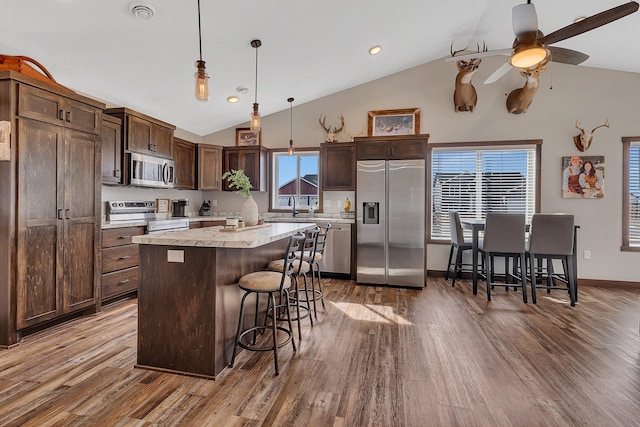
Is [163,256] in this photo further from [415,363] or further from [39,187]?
[415,363]

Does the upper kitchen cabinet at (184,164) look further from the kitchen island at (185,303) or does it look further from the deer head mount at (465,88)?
the deer head mount at (465,88)

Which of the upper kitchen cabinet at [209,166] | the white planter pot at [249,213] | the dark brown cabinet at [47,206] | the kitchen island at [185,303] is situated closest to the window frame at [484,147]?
the white planter pot at [249,213]

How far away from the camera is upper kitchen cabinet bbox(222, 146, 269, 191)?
18.3 ft

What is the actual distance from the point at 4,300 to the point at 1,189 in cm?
85

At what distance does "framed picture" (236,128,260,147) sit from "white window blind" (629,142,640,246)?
19.1ft

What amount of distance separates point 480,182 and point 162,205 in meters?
5.04

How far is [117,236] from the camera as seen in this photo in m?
3.52

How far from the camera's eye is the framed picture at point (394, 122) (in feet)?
17.2

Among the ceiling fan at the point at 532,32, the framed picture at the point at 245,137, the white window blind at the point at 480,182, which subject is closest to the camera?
the ceiling fan at the point at 532,32

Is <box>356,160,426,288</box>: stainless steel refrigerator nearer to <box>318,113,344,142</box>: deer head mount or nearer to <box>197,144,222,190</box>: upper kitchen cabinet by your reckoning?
<box>318,113,344,142</box>: deer head mount

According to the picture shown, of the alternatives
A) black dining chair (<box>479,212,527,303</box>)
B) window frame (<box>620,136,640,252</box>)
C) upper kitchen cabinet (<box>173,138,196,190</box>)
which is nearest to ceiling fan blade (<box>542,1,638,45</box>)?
black dining chair (<box>479,212,527,303</box>)

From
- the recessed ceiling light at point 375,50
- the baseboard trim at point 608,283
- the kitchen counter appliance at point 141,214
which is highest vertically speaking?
the recessed ceiling light at point 375,50

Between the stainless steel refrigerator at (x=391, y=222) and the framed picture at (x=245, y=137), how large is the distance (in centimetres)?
218

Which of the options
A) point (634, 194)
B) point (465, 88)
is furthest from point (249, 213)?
point (634, 194)
